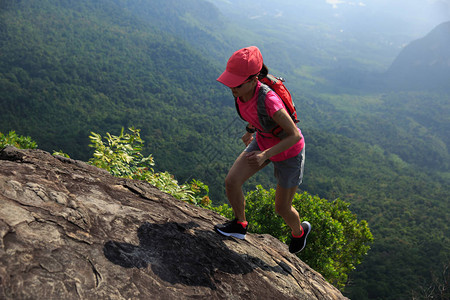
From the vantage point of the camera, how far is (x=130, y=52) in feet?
637

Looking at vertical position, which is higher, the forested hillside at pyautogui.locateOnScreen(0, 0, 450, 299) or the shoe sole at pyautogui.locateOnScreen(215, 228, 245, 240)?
the shoe sole at pyautogui.locateOnScreen(215, 228, 245, 240)

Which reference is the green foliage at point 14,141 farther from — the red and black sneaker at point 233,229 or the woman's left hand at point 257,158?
the woman's left hand at point 257,158

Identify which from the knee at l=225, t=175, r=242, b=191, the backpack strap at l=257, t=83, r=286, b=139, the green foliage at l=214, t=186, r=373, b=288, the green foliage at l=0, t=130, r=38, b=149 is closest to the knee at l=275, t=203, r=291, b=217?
the knee at l=225, t=175, r=242, b=191

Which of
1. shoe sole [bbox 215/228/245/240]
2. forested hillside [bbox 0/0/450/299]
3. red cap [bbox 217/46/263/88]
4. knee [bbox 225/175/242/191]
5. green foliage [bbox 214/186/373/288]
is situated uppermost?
red cap [bbox 217/46/263/88]

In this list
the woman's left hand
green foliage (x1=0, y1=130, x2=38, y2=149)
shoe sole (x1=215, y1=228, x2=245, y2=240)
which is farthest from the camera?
green foliage (x1=0, y1=130, x2=38, y2=149)

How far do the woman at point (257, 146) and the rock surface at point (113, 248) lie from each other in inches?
24.8

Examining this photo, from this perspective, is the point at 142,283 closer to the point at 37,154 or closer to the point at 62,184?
the point at 62,184

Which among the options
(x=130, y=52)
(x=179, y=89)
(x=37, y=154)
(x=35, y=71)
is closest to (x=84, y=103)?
(x=35, y=71)

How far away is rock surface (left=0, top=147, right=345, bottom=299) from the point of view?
2.75m

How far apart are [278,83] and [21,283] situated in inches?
122

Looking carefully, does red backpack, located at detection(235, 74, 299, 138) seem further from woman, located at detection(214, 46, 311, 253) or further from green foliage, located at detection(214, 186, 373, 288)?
green foliage, located at detection(214, 186, 373, 288)

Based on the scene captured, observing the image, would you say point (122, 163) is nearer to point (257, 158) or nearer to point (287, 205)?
point (287, 205)

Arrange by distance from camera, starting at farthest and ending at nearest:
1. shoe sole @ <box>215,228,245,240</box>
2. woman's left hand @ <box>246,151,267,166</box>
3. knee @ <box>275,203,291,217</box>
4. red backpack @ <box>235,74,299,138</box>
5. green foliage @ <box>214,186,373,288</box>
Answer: green foliage @ <box>214,186,373,288</box>, shoe sole @ <box>215,228,245,240</box>, knee @ <box>275,203,291,217</box>, red backpack @ <box>235,74,299,138</box>, woman's left hand @ <box>246,151,267,166</box>

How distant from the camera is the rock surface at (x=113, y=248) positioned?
9.02ft
